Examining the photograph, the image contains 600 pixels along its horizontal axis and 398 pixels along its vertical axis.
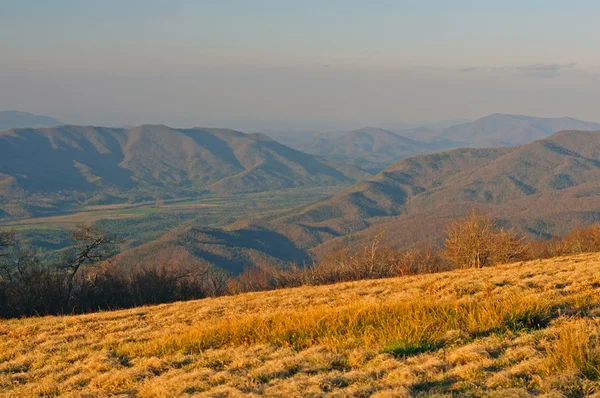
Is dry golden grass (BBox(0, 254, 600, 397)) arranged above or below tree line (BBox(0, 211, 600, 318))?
above

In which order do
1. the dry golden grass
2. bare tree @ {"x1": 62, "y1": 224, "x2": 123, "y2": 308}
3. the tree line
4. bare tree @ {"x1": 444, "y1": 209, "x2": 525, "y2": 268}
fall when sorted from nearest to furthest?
the dry golden grass → the tree line → bare tree @ {"x1": 444, "y1": 209, "x2": 525, "y2": 268} → bare tree @ {"x1": 62, "y1": 224, "x2": 123, "y2": 308}

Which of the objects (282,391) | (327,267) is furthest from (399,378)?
(327,267)

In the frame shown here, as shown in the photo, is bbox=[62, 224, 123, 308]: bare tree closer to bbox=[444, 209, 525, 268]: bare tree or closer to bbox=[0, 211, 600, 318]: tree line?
bbox=[0, 211, 600, 318]: tree line

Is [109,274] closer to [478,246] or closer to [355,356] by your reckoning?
[478,246]

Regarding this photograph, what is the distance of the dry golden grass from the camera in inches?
291

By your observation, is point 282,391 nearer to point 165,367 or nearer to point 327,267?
point 165,367

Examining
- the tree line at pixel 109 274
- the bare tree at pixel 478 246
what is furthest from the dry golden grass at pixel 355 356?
the bare tree at pixel 478 246

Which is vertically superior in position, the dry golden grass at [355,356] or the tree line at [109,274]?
the dry golden grass at [355,356]

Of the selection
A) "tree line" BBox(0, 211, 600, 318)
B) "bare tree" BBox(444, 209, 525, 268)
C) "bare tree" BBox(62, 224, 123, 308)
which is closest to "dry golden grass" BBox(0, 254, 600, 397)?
"tree line" BBox(0, 211, 600, 318)

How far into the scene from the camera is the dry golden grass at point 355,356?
738cm

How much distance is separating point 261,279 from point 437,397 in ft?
173

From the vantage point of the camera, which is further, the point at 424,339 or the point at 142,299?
the point at 142,299

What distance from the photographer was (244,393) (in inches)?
308

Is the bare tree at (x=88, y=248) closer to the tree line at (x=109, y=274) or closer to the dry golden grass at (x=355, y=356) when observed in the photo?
the tree line at (x=109, y=274)
